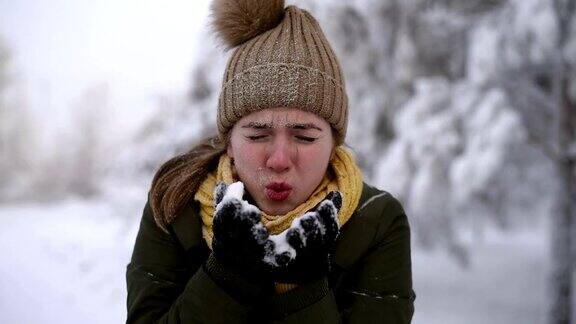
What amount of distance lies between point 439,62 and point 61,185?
12.4 metres

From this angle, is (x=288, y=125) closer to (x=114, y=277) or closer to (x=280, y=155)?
(x=280, y=155)

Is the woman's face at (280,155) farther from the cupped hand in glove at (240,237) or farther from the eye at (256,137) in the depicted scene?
the cupped hand in glove at (240,237)

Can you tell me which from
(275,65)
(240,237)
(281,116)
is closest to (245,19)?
(275,65)

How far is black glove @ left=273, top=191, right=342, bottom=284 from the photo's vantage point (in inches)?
45.9

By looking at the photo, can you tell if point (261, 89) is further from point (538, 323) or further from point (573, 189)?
point (538, 323)

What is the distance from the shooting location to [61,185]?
1440cm

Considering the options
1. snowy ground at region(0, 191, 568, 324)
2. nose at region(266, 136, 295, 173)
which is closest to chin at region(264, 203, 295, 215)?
nose at region(266, 136, 295, 173)

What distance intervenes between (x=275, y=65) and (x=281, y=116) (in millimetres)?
163

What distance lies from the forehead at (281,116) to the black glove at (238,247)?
233 mm

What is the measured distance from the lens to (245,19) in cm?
150

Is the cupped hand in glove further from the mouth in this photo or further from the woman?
the mouth

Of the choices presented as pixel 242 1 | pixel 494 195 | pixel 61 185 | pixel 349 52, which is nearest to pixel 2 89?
pixel 61 185

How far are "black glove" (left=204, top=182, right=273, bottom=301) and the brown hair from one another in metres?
0.27

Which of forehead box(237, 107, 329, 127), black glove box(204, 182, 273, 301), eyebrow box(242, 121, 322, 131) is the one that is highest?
forehead box(237, 107, 329, 127)
